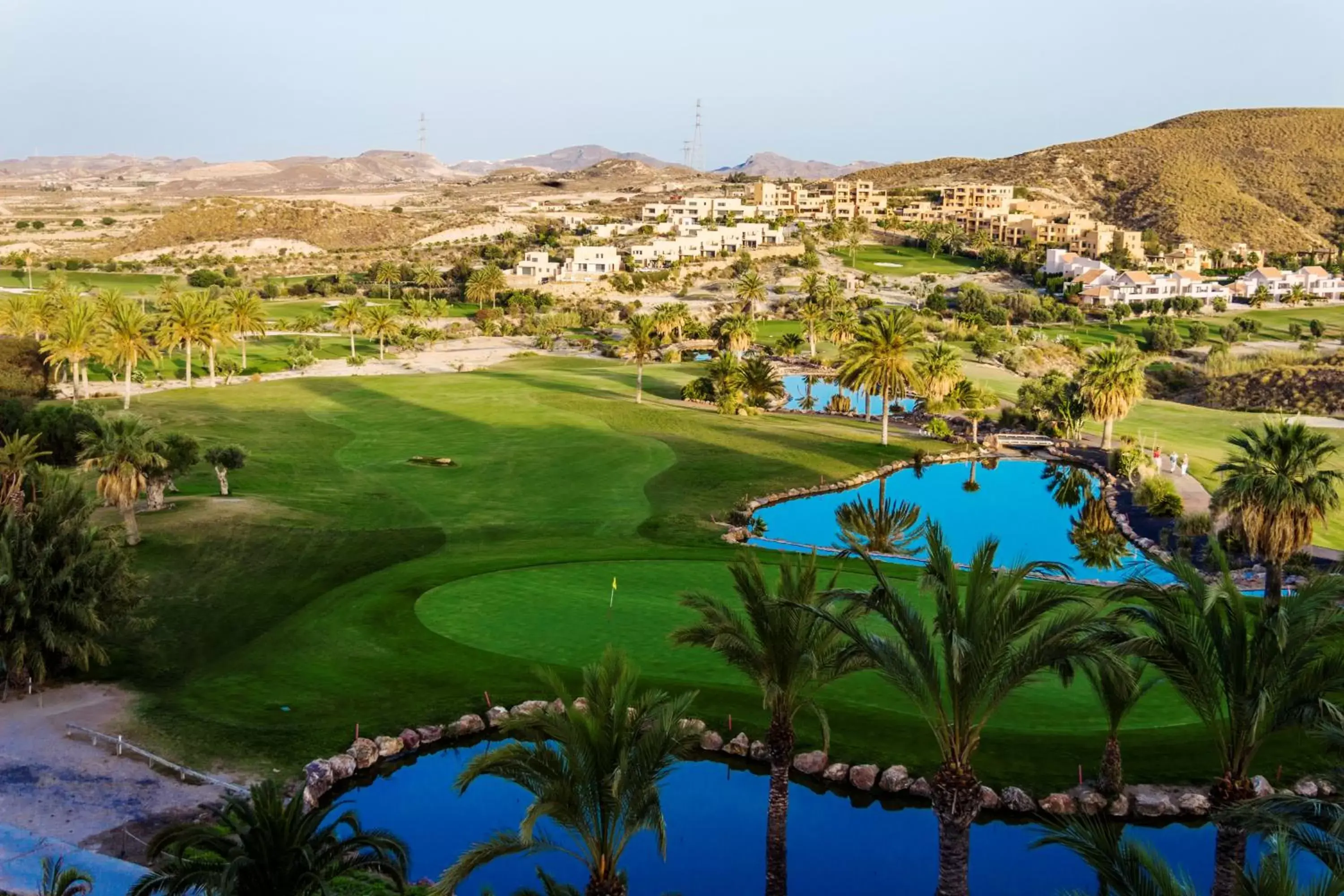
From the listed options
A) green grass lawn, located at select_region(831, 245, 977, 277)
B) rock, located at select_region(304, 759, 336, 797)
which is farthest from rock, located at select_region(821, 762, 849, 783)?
green grass lawn, located at select_region(831, 245, 977, 277)

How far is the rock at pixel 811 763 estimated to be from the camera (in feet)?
70.7

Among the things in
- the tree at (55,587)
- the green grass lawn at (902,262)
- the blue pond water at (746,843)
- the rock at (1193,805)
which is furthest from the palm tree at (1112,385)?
the green grass lawn at (902,262)

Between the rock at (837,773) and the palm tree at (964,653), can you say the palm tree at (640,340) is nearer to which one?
the rock at (837,773)

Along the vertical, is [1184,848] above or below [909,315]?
below

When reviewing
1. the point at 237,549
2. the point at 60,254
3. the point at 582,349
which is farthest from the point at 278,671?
the point at 60,254

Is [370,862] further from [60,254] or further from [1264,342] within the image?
[60,254]

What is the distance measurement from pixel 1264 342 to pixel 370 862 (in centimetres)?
10252

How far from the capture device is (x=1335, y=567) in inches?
915

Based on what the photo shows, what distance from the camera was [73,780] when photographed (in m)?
20.6

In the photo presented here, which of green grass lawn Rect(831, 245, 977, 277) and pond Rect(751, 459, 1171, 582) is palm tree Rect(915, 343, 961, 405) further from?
green grass lawn Rect(831, 245, 977, 277)

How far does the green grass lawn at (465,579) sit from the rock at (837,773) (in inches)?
17.9

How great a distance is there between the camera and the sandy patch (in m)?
19.2

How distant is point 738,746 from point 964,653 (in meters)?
8.59

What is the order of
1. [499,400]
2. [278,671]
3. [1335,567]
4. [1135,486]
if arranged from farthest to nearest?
[499,400] → [1135,486] → [278,671] → [1335,567]
